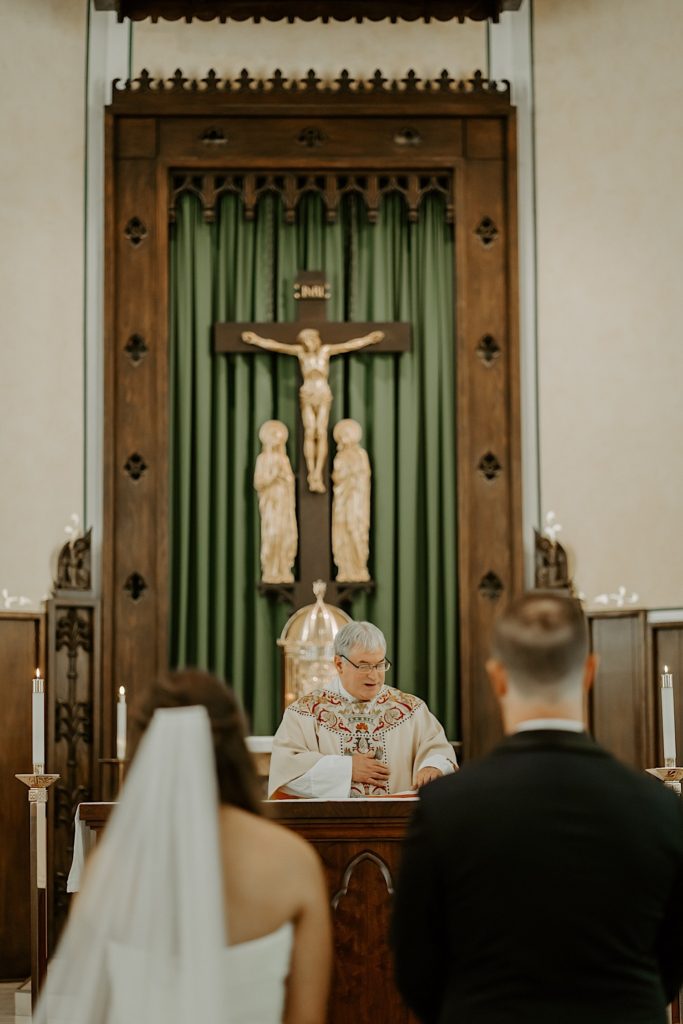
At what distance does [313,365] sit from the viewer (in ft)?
28.8

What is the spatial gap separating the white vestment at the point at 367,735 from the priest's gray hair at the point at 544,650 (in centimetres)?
296

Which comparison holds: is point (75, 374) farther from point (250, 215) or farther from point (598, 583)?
point (598, 583)

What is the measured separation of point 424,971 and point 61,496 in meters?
6.54

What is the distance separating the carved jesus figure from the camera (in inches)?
345

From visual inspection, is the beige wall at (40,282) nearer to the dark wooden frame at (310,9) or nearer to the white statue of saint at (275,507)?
the dark wooden frame at (310,9)

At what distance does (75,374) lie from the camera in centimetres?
883

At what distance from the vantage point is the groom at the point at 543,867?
7.74ft

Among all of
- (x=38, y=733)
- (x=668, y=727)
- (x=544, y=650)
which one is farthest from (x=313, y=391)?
(x=544, y=650)

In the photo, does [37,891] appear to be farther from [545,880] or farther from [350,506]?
[545,880]

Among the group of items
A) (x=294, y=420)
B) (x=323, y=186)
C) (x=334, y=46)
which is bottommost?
(x=294, y=420)

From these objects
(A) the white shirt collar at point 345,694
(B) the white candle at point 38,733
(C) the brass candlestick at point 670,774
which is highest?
(A) the white shirt collar at point 345,694

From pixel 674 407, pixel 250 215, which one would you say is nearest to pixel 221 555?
pixel 250 215

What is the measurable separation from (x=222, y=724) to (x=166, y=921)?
367mm

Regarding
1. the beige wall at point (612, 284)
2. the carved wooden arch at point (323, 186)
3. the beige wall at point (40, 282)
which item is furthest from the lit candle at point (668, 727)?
the beige wall at point (40, 282)
